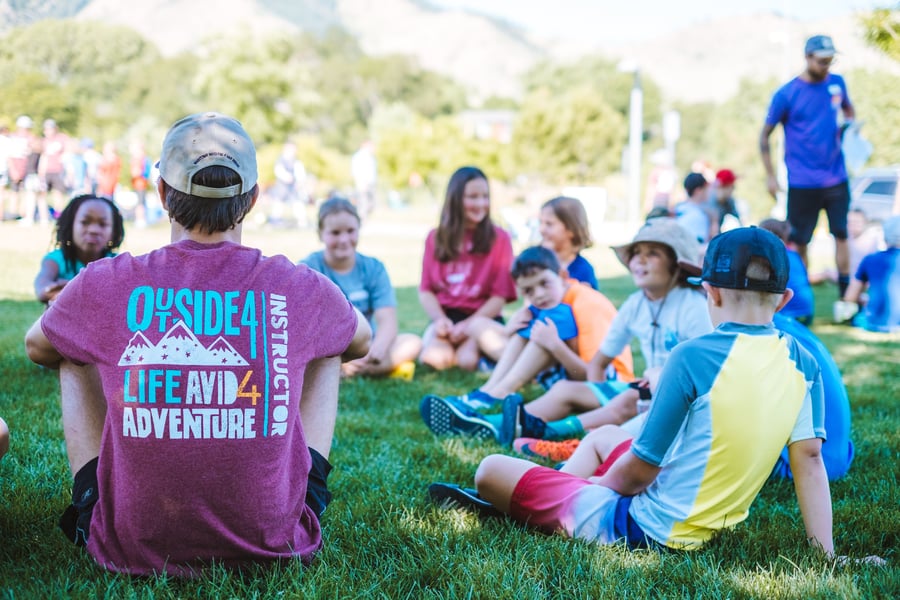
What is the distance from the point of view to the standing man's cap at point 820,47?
7.60 m

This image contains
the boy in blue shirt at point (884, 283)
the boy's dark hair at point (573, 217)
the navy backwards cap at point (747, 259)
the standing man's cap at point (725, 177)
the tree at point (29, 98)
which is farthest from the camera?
the tree at point (29, 98)

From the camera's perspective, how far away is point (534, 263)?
5070 millimetres

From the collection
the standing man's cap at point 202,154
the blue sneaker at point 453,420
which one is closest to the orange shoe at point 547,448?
the blue sneaker at point 453,420

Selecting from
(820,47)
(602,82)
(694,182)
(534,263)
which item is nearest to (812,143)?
(820,47)

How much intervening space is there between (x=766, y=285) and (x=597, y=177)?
5140 cm

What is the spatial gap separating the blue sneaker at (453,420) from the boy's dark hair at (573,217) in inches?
76.4

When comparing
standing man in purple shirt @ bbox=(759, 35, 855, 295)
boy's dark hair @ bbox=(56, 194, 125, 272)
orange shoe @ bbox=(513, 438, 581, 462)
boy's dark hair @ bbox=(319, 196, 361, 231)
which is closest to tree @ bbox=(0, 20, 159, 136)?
boy's dark hair @ bbox=(56, 194, 125, 272)

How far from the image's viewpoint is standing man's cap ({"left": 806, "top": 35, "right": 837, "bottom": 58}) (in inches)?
299

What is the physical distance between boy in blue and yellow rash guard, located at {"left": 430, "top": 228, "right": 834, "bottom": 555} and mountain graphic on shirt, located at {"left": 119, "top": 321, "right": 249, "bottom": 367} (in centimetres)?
129

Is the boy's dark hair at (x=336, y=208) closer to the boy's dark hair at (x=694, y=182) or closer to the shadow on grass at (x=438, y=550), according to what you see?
the shadow on grass at (x=438, y=550)

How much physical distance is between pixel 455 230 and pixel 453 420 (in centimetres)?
229

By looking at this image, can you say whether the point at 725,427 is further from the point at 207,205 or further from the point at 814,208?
the point at 814,208

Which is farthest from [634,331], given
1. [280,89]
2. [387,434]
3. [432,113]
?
[432,113]

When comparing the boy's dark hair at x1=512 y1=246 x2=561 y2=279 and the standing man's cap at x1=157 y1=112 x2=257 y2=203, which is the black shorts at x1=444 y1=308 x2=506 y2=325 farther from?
the standing man's cap at x1=157 y1=112 x2=257 y2=203
